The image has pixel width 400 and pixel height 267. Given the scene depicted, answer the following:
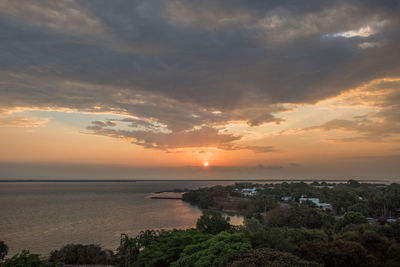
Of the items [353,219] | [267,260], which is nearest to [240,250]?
[267,260]

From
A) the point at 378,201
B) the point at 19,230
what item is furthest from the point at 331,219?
the point at 19,230

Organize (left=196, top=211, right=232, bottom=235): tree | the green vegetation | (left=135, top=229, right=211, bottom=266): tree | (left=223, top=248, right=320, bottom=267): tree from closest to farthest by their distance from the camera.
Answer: (left=223, top=248, right=320, bottom=267): tree < the green vegetation < (left=135, top=229, right=211, bottom=266): tree < (left=196, top=211, right=232, bottom=235): tree

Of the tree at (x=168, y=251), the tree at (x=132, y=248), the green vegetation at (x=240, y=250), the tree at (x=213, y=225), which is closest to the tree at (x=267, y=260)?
the green vegetation at (x=240, y=250)

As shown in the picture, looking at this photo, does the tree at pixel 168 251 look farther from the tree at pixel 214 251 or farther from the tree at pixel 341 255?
the tree at pixel 341 255

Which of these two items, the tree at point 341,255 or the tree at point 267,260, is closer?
the tree at point 267,260

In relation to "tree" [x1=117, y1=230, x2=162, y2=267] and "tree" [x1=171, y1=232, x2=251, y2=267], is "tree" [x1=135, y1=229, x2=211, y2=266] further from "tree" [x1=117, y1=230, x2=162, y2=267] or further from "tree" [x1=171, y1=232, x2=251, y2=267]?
"tree" [x1=117, y1=230, x2=162, y2=267]

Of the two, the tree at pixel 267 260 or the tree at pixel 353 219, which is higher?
the tree at pixel 267 260

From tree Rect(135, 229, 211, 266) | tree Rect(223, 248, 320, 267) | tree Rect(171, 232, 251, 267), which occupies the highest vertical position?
tree Rect(223, 248, 320, 267)

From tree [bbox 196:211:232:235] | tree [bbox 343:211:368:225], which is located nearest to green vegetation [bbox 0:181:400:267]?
tree [bbox 196:211:232:235]

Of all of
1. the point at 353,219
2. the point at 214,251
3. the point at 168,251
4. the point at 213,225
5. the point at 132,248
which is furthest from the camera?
the point at 353,219

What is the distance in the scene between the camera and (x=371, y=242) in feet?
69.3

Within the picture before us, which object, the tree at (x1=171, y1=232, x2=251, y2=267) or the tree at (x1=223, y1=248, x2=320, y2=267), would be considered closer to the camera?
the tree at (x1=223, y1=248, x2=320, y2=267)

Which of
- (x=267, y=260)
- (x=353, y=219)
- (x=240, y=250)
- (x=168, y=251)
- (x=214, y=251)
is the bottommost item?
(x=353, y=219)

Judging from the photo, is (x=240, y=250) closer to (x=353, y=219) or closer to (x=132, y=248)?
(x=132, y=248)
